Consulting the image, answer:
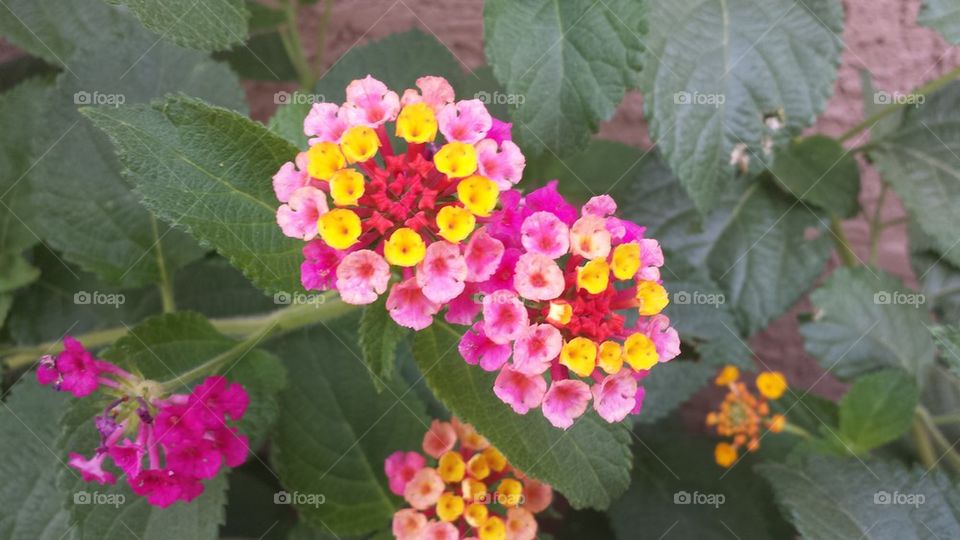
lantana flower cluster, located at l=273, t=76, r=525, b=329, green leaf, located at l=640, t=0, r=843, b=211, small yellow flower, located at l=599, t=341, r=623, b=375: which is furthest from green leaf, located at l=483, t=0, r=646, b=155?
small yellow flower, located at l=599, t=341, r=623, b=375

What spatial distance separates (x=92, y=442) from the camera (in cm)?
90

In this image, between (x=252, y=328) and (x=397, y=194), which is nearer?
(x=397, y=194)

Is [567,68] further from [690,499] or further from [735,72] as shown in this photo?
[690,499]

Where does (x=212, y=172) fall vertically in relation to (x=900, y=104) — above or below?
above

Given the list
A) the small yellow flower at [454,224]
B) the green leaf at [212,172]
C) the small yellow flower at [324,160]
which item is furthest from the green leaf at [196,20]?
the small yellow flower at [454,224]

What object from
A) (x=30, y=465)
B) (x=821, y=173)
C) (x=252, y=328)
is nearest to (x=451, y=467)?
(x=252, y=328)

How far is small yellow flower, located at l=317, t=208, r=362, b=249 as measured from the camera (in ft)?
2.14

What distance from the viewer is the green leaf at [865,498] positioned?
986 mm

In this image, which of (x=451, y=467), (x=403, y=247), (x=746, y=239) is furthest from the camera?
(x=746, y=239)

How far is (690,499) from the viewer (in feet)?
4.21

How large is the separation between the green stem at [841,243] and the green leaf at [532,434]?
0.67m

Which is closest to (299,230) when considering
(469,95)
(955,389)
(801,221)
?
(469,95)

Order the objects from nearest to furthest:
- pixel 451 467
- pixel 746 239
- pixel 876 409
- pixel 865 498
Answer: pixel 451 467 → pixel 865 498 → pixel 876 409 → pixel 746 239

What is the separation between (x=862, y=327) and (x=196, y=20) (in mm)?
946
